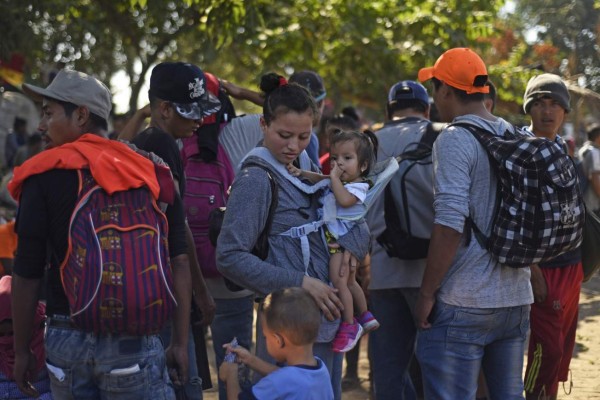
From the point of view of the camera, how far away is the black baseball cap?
4121 millimetres

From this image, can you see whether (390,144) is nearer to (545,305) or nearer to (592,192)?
(545,305)

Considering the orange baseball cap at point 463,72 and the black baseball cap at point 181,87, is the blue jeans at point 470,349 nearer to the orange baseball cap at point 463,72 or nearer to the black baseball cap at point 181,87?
the orange baseball cap at point 463,72

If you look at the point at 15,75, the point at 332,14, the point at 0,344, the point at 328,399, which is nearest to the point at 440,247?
the point at 328,399

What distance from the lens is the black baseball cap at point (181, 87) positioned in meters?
4.12

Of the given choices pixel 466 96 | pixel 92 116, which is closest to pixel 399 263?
pixel 466 96

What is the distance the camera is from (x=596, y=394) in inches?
257

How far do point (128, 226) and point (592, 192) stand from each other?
18.5ft

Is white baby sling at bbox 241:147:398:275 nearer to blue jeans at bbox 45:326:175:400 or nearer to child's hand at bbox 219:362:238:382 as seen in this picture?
child's hand at bbox 219:362:238:382

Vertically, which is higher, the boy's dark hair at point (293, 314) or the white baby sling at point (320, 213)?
the white baby sling at point (320, 213)

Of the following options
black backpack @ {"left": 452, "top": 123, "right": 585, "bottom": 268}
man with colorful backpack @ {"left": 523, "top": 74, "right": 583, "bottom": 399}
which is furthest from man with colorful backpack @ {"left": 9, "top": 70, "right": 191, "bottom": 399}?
man with colorful backpack @ {"left": 523, "top": 74, "right": 583, "bottom": 399}

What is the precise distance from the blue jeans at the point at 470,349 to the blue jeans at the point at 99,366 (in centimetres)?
134

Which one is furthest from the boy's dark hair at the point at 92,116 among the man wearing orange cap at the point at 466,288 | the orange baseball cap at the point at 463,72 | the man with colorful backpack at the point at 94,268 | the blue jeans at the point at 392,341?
the blue jeans at the point at 392,341

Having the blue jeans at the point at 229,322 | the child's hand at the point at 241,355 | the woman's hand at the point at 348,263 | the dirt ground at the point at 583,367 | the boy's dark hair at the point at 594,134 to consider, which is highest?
the boy's dark hair at the point at 594,134

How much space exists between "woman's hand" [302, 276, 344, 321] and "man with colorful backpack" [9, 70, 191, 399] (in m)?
0.51
